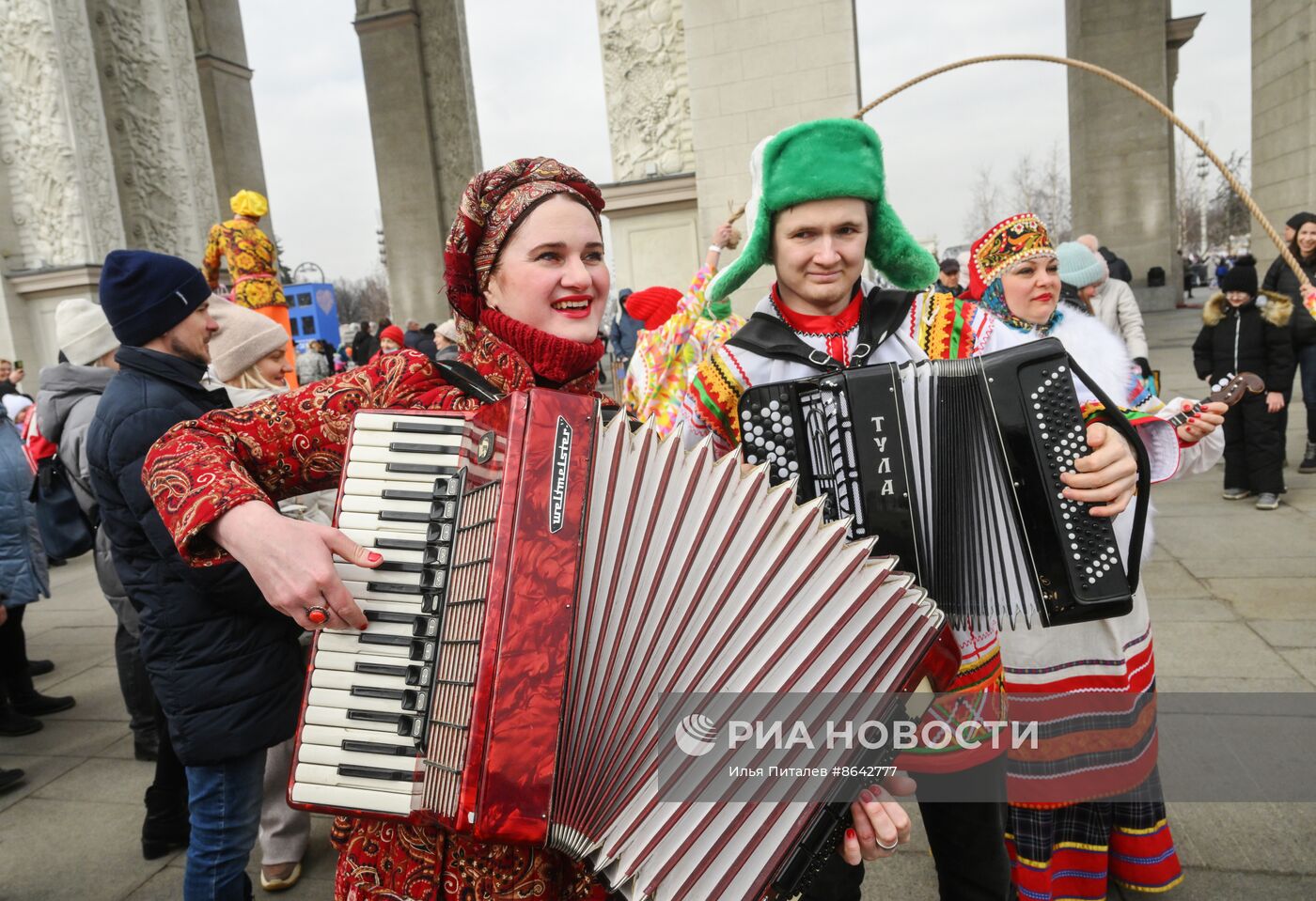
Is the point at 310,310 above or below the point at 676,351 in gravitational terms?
above

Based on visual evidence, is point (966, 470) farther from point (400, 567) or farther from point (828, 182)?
point (400, 567)

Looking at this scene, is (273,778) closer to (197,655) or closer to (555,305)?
(197,655)

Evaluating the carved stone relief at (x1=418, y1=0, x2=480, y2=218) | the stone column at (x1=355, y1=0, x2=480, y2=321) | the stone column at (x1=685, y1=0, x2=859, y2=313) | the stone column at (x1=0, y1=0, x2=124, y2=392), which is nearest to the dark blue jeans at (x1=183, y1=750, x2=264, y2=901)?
the stone column at (x1=685, y1=0, x2=859, y2=313)

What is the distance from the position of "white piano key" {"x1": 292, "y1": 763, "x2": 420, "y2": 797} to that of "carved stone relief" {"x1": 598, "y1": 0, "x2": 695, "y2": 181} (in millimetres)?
7109

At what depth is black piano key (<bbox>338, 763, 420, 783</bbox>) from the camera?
1.08 m

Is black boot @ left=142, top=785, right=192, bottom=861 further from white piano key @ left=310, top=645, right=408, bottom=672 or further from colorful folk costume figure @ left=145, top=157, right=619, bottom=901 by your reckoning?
white piano key @ left=310, top=645, right=408, bottom=672

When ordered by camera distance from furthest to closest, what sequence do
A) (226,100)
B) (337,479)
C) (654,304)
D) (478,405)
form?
(226,100)
(654,304)
(337,479)
(478,405)

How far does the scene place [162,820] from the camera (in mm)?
2988

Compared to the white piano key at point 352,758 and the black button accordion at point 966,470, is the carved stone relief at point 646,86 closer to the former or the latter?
the black button accordion at point 966,470

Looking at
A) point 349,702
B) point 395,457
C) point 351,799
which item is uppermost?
point 395,457

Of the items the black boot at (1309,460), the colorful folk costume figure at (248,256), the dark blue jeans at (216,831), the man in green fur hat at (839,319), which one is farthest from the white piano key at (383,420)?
the black boot at (1309,460)

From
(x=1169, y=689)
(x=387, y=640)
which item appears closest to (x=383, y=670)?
(x=387, y=640)

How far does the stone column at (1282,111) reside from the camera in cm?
868

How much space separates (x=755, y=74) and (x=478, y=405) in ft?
22.0
